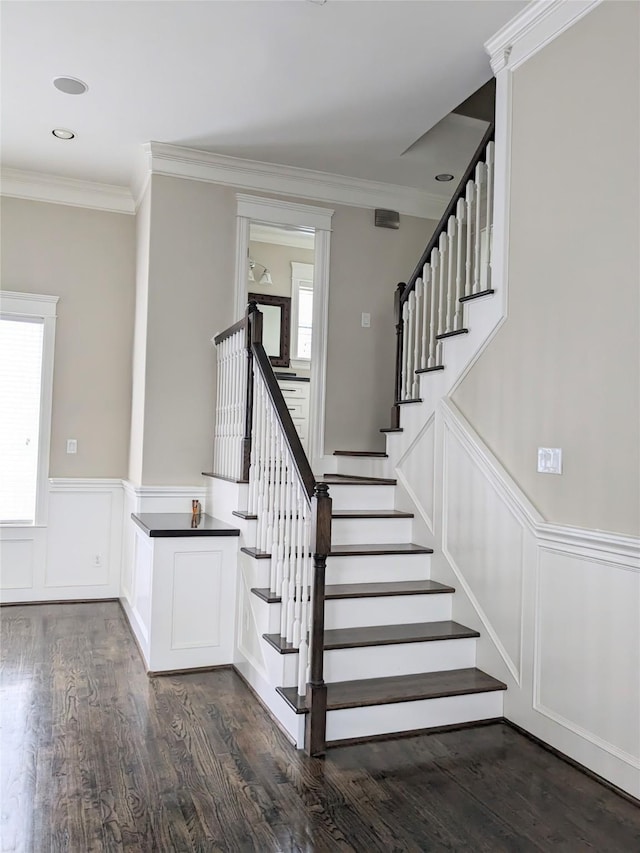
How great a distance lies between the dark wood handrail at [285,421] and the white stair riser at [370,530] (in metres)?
0.65

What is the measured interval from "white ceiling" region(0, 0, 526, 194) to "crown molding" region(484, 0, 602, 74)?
0.23ft

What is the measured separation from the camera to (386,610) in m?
3.38

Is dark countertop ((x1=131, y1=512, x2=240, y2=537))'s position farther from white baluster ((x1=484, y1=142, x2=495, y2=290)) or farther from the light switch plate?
white baluster ((x1=484, y1=142, x2=495, y2=290))

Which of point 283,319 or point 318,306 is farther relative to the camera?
point 283,319

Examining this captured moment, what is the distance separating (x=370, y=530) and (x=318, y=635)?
1.26 m

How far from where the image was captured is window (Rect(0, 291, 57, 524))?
5.05m

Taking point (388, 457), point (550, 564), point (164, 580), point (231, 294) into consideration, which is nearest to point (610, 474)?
point (550, 564)

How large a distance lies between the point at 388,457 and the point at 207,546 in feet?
4.57

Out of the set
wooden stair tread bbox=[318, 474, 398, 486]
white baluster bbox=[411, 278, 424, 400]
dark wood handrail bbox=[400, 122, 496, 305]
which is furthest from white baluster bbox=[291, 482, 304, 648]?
dark wood handrail bbox=[400, 122, 496, 305]

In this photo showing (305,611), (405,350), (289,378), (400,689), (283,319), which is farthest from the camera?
(283,319)

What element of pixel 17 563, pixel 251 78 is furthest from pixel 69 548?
pixel 251 78

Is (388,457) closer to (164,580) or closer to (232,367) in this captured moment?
(232,367)

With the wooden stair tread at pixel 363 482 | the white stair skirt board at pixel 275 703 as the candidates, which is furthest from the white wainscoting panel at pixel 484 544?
the white stair skirt board at pixel 275 703

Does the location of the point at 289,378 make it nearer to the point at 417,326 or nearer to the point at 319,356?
the point at 319,356
